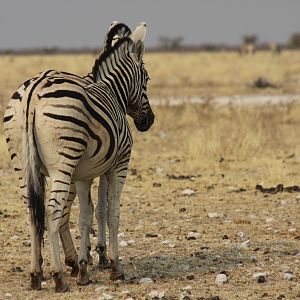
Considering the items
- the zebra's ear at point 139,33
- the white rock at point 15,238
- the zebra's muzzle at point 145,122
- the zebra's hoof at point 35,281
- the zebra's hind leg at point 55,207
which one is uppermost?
the zebra's ear at point 139,33

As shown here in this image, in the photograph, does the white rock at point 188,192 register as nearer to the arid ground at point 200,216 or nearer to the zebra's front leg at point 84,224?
the arid ground at point 200,216

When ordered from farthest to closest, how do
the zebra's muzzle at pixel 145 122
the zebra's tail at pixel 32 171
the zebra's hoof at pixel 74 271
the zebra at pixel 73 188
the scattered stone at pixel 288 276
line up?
the zebra's muzzle at pixel 145 122, the zebra's hoof at pixel 74 271, the scattered stone at pixel 288 276, the zebra at pixel 73 188, the zebra's tail at pixel 32 171

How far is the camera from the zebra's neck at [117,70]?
24.4 ft

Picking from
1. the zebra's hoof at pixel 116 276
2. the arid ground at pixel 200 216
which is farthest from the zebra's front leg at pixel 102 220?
the zebra's hoof at pixel 116 276

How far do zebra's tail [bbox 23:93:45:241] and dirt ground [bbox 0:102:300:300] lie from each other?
0.69m

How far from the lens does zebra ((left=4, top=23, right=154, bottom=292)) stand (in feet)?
20.8

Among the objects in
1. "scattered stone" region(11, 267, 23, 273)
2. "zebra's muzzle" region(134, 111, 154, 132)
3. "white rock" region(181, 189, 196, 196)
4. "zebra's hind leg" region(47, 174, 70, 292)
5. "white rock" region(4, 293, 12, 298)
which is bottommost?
"white rock" region(4, 293, 12, 298)

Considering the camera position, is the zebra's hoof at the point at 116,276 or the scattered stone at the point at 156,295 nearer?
the scattered stone at the point at 156,295

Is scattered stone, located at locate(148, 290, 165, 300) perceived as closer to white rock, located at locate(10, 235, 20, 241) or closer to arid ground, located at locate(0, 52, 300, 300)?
arid ground, located at locate(0, 52, 300, 300)

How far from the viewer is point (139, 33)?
7.91 metres

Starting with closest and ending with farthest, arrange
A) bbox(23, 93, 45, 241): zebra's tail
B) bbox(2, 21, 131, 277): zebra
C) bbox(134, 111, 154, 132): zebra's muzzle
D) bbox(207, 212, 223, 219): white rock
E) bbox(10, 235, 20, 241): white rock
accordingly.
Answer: bbox(23, 93, 45, 241): zebra's tail, bbox(2, 21, 131, 277): zebra, bbox(134, 111, 154, 132): zebra's muzzle, bbox(10, 235, 20, 241): white rock, bbox(207, 212, 223, 219): white rock

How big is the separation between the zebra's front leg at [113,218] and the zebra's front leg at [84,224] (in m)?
0.18

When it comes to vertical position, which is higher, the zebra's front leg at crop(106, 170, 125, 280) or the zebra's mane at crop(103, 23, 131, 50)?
the zebra's mane at crop(103, 23, 131, 50)

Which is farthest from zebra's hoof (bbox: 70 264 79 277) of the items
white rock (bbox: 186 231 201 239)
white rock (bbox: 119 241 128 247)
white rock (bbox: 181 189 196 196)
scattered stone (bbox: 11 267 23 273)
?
white rock (bbox: 181 189 196 196)
